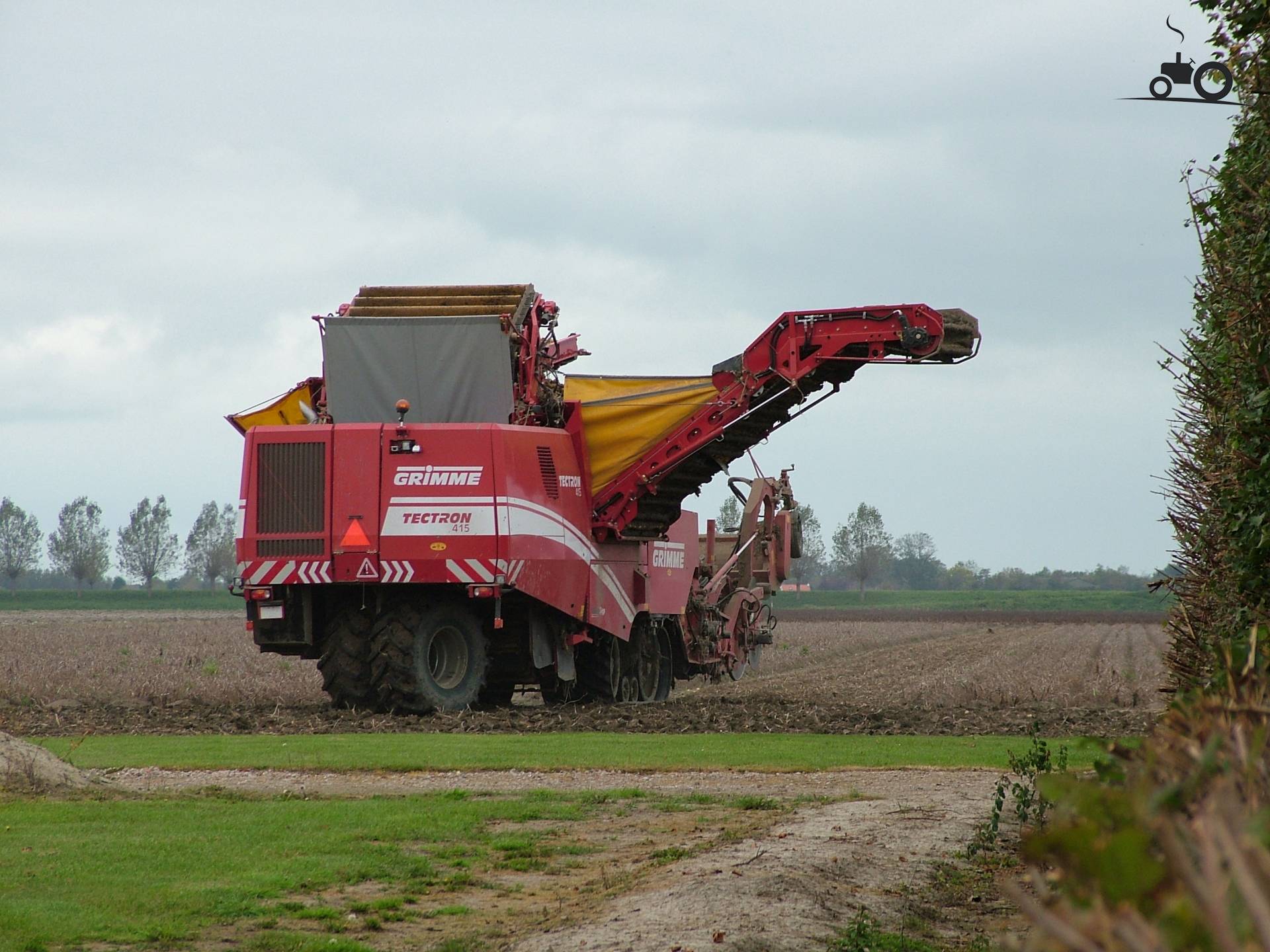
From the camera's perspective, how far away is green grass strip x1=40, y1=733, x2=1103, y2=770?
14383 mm

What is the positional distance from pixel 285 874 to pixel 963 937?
3606 millimetres

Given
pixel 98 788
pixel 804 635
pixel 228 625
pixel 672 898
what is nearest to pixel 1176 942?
pixel 672 898

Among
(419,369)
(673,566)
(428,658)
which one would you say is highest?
(419,369)

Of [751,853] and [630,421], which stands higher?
[630,421]

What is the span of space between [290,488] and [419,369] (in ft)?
6.60

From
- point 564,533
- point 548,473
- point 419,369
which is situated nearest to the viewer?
point 419,369

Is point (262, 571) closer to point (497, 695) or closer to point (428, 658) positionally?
point (428, 658)

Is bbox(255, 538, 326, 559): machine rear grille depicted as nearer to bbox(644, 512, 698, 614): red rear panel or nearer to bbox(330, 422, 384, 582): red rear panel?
bbox(330, 422, 384, 582): red rear panel

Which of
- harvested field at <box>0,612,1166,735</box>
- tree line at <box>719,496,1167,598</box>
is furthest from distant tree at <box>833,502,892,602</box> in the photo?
harvested field at <box>0,612,1166,735</box>

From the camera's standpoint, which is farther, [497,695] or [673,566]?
[673,566]

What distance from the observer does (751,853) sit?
938 cm

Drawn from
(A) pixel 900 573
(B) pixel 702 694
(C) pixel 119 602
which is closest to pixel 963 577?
(A) pixel 900 573

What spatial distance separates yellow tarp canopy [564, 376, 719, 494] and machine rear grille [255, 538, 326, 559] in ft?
12.2

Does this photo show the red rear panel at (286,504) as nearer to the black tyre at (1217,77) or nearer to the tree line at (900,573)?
the black tyre at (1217,77)
